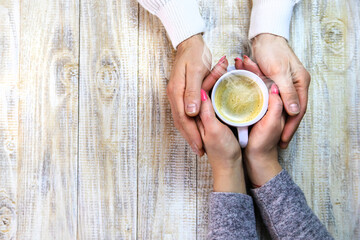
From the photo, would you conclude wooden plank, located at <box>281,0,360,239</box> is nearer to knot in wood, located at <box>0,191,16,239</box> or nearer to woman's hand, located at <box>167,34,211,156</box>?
woman's hand, located at <box>167,34,211,156</box>

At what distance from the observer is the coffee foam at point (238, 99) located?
2.36 feet

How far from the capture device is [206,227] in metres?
0.88

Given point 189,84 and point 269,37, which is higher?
point 269,37

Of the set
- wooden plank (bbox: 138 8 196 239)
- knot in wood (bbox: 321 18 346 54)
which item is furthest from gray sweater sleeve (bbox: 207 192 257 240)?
knot in wood (bbox: 321 18 346 54)

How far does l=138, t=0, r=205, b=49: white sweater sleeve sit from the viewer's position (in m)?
0.79

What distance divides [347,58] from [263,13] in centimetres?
29

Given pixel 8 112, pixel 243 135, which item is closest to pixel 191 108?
pixel 243 135

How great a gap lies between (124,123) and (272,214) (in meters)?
0.46

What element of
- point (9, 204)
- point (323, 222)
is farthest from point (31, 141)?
point (323, 222)

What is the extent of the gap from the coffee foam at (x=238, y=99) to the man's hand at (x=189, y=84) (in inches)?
2.2

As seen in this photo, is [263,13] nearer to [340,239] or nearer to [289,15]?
[289,15]

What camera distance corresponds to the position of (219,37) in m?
0.90

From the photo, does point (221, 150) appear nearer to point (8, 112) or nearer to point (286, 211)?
point (286, 211)

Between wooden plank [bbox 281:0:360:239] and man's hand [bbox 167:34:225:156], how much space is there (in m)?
0.28
